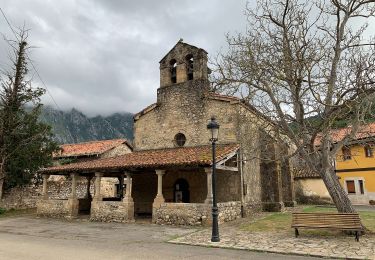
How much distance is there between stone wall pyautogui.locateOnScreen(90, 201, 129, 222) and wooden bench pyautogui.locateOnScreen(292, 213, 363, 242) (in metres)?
8.30

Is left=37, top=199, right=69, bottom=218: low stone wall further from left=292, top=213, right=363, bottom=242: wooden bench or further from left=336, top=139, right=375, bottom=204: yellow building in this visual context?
left=336, top=139, right=375, bottom=204: yellow building

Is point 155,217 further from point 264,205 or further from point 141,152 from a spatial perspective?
point 264,205

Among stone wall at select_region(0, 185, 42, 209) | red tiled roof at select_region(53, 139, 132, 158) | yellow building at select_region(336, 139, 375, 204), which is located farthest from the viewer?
red tiled roof at select_region(53, 139, 132, 158)

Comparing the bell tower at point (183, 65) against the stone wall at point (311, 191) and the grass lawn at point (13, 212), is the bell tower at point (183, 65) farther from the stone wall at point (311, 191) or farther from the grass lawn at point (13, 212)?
the stone wall at point (311, 191)

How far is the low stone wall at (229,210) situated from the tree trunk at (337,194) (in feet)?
16.5

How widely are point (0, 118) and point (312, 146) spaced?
19210 millimetres

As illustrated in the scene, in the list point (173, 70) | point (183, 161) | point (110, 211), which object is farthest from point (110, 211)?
point (173, 70)

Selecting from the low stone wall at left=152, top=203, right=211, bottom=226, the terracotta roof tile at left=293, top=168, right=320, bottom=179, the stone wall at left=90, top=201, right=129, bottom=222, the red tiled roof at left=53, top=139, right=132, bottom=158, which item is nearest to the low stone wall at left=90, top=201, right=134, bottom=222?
the stone wall at left=90, top=201, right=129, bottom=222

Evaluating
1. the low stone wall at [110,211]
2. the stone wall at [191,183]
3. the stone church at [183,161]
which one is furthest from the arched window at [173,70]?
the low stone wall at [110,211]

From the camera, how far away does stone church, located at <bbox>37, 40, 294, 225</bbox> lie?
591 inches

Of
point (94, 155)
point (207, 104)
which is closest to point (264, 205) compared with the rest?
point (207, 104)

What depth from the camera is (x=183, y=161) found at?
13.6m

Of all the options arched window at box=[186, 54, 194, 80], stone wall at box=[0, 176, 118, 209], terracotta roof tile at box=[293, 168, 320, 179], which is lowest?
stone wall at box=[0, 176, 118, 209]

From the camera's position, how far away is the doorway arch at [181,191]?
17469mm
